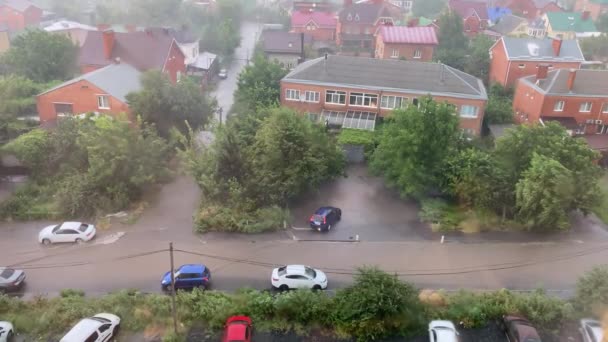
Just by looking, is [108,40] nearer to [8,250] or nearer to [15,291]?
[8,250]

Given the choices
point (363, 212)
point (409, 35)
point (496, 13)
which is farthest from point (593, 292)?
point (496, 13)

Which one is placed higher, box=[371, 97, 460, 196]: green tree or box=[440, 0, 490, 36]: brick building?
box=[440, 0, 490, 36]: brick building

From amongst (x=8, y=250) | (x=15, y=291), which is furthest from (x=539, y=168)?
(x=8, y=250)

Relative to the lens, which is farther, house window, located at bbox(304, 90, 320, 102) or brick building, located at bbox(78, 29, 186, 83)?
brick building, located at bbox(78, 29, 186, 83)

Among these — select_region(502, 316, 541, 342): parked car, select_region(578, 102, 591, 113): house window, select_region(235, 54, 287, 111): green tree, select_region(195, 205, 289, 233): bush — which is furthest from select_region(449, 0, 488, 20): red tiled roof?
select_region(502, 316, 541, 342): parked car

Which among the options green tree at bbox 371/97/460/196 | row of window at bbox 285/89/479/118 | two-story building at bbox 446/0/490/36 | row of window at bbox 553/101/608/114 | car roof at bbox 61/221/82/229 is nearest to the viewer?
car roof at bbox 61/221/82/229

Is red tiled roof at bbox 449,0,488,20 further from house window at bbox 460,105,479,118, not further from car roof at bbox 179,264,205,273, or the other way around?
car roof at bbox 179,264,205,273

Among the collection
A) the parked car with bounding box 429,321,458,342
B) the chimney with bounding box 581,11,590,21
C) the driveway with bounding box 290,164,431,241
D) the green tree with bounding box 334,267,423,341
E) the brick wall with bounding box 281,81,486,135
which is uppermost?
the chimney with bounding box 581,11,590,21
